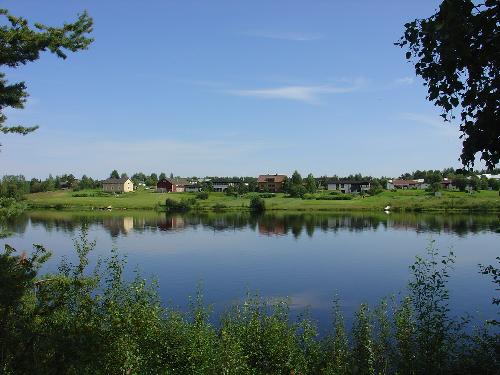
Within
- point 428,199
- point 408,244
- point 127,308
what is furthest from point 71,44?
point 428,199

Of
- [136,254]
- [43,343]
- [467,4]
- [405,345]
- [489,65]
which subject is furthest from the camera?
[136,254]

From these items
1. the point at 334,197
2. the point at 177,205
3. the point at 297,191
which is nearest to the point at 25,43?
the point at 177,205

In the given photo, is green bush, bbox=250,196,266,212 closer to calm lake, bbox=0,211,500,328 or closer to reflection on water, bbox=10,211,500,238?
reflection on water, bbox=10,211,500,238

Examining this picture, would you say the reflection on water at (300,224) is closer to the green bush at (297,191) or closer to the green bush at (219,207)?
the green bush at (219,207)

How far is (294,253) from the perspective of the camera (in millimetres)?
61438

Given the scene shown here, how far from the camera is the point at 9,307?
12.0m

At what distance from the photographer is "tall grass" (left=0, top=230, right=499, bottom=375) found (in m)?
11.7

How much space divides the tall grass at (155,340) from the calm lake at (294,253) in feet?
9.40

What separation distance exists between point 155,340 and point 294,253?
44.9 m

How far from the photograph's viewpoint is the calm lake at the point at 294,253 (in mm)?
37531

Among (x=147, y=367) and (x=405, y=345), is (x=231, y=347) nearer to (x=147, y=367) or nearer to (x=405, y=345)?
(x=147, y=367)

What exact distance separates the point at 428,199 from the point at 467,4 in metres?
138

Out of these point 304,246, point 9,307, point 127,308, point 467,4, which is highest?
point 467,4

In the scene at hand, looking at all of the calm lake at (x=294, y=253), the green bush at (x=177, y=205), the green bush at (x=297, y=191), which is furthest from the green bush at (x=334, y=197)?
the green bush at (x=177, y=205)
